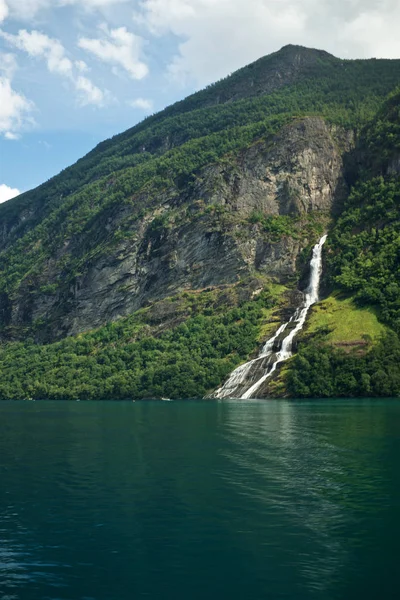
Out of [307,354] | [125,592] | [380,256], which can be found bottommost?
[125,592]

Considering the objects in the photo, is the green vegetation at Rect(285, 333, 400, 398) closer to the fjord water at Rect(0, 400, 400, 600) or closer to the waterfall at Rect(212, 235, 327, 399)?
the waterfall at Rect(212, 235, 327, 399)

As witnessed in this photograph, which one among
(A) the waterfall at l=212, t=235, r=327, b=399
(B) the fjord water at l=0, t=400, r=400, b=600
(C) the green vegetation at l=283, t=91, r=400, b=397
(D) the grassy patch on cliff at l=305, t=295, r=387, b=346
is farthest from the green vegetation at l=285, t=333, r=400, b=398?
(B) the fjord water at l=0, t=400, r=400, b=600

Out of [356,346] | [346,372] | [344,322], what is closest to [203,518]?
[346,372]

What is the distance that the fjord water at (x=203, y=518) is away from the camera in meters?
24.9

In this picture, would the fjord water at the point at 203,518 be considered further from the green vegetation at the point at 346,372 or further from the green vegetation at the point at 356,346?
the green vegetation at the point at 356,346

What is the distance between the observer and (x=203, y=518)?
3438 cm

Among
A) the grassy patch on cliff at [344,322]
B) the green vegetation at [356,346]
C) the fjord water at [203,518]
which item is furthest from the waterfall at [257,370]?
the fjord water at [203,518]

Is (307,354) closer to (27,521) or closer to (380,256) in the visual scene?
(380,256)

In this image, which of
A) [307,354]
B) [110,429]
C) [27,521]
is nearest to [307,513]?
[27,521]

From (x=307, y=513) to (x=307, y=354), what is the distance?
385ft

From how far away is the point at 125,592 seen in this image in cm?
2402

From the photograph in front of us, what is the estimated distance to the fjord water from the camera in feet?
81.6

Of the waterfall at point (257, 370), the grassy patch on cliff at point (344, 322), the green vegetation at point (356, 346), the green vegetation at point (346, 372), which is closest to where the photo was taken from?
the green vegetation at point (346, 372)

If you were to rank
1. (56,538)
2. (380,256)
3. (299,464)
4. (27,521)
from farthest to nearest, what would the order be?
1. (380,256)
2. (299,464)
3. (27,521)
4. (56,538)
